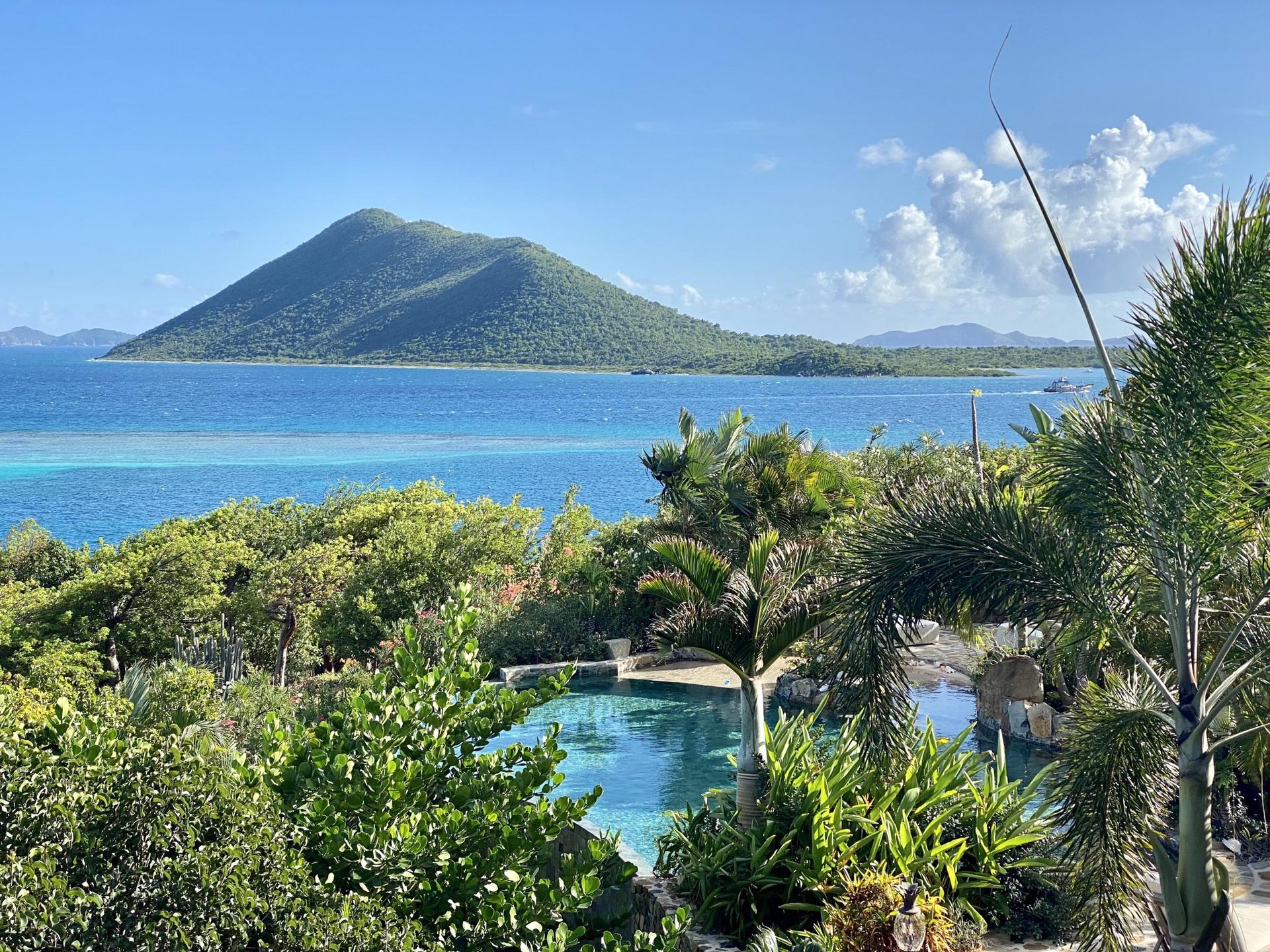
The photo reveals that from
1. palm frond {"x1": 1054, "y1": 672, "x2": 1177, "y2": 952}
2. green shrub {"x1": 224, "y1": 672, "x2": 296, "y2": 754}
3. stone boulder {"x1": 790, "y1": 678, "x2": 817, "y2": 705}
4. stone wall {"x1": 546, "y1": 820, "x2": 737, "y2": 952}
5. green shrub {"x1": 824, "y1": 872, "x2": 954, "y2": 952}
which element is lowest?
stone boulder {"x1": 790, "y1": 678, "x2": 817, "y2": 705}

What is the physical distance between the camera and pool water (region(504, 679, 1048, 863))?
10.5 m

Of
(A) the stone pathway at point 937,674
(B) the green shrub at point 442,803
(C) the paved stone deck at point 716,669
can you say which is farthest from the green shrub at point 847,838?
(C) the paved stone deck at point 716,669

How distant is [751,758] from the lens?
734 cm

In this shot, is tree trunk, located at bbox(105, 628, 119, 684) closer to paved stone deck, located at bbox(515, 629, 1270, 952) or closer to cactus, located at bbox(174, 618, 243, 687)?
cactus, located at bbox(174, 618, 243, 687)

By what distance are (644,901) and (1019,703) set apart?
6657 millimetres

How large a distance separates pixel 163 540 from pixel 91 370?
510 ft

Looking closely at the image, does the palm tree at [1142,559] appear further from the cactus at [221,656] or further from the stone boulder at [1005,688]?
the cactus at [221,656]

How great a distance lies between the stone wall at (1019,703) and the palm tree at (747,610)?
529 centimetres

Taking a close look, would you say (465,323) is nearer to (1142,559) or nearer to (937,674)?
(937,674)

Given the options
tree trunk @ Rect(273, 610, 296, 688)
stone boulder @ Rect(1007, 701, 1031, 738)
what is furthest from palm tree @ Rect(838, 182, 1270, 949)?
tree trunk @ Rect(273, 610, 296, 688)

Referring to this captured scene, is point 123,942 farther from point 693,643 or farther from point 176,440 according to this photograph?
point 176,440

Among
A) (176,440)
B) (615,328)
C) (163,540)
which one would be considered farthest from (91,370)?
(163,540)

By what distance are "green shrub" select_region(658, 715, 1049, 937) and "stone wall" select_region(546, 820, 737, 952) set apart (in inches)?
4.6

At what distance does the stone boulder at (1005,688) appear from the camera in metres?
11.9
